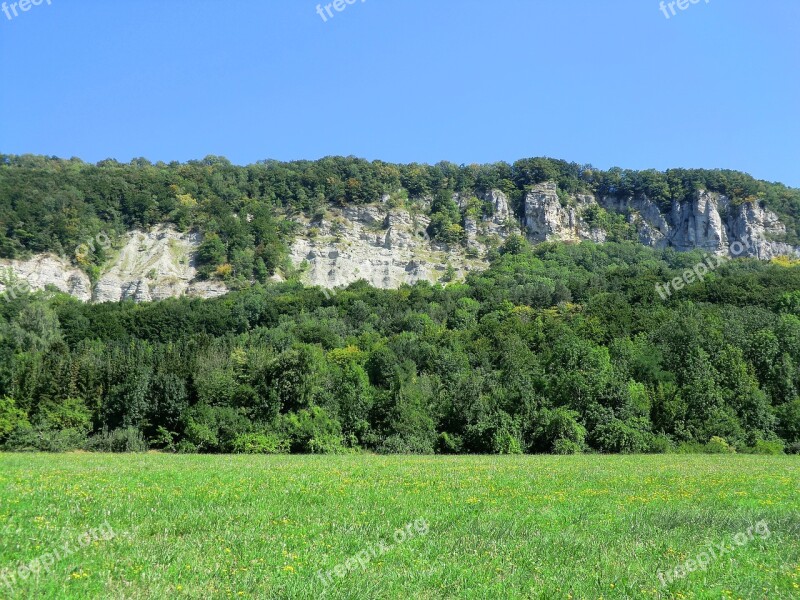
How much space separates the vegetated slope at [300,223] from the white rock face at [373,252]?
1.54ft

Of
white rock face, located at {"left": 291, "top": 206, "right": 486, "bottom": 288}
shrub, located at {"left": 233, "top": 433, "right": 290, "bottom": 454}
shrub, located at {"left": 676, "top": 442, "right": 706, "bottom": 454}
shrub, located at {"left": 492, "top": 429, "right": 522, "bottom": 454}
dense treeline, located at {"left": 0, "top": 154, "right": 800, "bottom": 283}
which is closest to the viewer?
shrub, located at {"left": 233, "top": 433, "right": 290, "bottom": 454}

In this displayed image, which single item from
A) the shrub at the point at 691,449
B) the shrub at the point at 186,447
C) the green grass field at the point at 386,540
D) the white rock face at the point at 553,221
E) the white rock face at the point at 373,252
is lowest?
the shrub at the point at 186,447

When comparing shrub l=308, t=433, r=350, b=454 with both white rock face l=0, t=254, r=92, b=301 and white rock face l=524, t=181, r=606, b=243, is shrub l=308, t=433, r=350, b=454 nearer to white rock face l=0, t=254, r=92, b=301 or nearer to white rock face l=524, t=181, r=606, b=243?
white rock face l=0, t=254, r=92, b=301

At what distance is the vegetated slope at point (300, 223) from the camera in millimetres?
137375

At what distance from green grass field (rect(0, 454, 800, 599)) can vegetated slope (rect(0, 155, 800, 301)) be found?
129801 mm

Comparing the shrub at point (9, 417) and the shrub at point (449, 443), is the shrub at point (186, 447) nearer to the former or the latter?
the shrub at point (9, 417)

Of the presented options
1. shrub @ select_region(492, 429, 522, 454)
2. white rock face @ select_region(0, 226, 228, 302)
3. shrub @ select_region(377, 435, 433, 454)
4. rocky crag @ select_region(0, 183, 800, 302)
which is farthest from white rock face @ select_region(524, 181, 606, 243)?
shrub @ select_region(377, 435, 433, 454)

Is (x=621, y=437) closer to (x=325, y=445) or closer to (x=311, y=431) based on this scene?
(x=325, y=445)

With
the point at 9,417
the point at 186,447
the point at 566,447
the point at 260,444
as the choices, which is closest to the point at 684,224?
the point at 566,447

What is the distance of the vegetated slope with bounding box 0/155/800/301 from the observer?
451ft

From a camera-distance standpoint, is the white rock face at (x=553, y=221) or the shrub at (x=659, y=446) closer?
the shrub at (x=659, y=446)

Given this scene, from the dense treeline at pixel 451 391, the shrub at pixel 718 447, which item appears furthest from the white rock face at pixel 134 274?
the shrub at pixel 718 447

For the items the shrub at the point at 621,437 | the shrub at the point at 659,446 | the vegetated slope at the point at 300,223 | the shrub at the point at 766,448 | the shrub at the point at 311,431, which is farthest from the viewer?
the vegetated slope at the point at 300,223

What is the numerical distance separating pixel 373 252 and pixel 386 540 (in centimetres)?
15568
